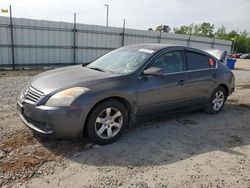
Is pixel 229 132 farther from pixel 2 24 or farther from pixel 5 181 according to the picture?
pixel 2 24

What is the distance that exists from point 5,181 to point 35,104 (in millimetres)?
1111

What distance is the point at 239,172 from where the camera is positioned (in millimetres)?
3684

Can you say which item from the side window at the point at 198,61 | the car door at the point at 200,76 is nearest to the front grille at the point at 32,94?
the car door at the point at 200,76

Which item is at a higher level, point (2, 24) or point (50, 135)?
point (2, 24)

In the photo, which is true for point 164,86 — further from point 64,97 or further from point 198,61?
point 64,97

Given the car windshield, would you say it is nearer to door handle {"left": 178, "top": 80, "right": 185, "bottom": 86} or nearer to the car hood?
the car hood

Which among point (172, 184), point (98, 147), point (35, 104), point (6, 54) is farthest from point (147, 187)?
point (6, 54)

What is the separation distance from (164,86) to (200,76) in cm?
Answer: 118

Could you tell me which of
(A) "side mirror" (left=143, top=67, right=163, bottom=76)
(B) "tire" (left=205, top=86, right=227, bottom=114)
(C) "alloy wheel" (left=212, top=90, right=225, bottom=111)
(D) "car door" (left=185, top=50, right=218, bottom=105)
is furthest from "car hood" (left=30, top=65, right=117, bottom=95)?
(C) "alloy wheel" (left=212, top=90, right=225, bottom=111)

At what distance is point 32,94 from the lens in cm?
400

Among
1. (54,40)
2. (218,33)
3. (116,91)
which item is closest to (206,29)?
(218,33)

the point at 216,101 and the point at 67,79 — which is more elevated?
the point at 67,79

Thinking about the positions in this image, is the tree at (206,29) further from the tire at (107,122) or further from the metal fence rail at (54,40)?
the tire at (107,122)

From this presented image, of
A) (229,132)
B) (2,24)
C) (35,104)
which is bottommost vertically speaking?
(229,132)
